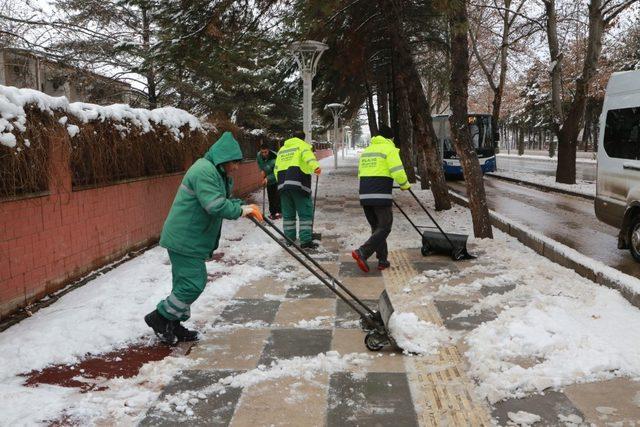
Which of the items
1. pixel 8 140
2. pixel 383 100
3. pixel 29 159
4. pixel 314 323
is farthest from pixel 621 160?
Result: pixel 383 100

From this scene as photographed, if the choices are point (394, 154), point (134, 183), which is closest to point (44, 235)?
point (134, 183)

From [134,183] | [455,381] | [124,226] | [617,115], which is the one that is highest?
[617,115]

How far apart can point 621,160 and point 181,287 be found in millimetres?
7096

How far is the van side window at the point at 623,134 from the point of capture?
8.02 metres

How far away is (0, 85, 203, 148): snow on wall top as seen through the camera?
4.92m

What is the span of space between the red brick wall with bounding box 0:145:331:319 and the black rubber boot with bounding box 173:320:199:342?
1.70 m

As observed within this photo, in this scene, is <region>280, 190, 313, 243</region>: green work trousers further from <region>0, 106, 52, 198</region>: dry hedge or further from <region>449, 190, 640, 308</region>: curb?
<region>0, 106, 52, 198</region>: dry hedge

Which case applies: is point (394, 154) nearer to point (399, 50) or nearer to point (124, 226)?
point (124, 226)

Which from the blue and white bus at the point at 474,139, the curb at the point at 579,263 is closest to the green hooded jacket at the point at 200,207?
the curb at the point at 579,263

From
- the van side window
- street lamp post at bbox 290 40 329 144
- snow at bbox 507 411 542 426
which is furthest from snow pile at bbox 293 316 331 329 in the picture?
street lamp post at bbox 290 40 329 144

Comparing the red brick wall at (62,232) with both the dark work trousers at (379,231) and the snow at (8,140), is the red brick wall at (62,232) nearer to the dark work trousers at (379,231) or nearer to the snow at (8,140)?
the snow at (8,140)

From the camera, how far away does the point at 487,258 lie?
7500 mm

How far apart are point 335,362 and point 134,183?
529cm

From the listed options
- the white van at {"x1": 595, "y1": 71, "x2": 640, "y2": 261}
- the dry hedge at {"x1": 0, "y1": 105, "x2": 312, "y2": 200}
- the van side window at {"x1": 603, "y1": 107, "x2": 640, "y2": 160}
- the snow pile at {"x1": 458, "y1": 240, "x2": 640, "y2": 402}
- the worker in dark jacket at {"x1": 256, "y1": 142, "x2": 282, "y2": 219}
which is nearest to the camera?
the snow pile at {"x1": 458, "y1": 240, "x2": 640, "y2": 402}
